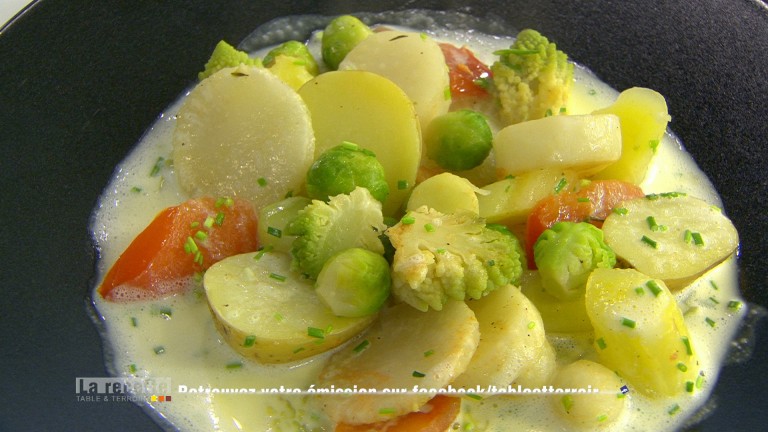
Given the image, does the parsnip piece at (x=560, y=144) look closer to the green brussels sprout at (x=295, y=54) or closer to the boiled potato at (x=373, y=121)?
the boiled potato at (x=373, y=121)

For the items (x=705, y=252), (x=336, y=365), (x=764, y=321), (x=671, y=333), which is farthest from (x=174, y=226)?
(x=764, y=321)

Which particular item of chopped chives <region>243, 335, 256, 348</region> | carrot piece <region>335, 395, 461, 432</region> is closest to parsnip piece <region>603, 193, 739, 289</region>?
carrot piece <region>335, 395, 461, 432</region>

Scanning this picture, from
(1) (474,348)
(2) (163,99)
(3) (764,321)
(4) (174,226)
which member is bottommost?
(3) (764,321)

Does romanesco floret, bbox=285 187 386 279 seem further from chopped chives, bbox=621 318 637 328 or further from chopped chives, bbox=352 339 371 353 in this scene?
chopped chives, bbox=621 318 637 328

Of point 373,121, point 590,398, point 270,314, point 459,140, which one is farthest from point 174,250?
point 590,398

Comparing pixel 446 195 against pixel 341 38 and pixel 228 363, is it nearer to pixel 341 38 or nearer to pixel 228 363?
pixel 228 363

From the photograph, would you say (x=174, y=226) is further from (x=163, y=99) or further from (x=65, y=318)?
(x=163, y=99)

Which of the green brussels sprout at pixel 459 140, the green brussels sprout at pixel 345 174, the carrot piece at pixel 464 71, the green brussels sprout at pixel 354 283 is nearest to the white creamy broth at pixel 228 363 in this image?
the green brussels sprout at pixel 354 283
